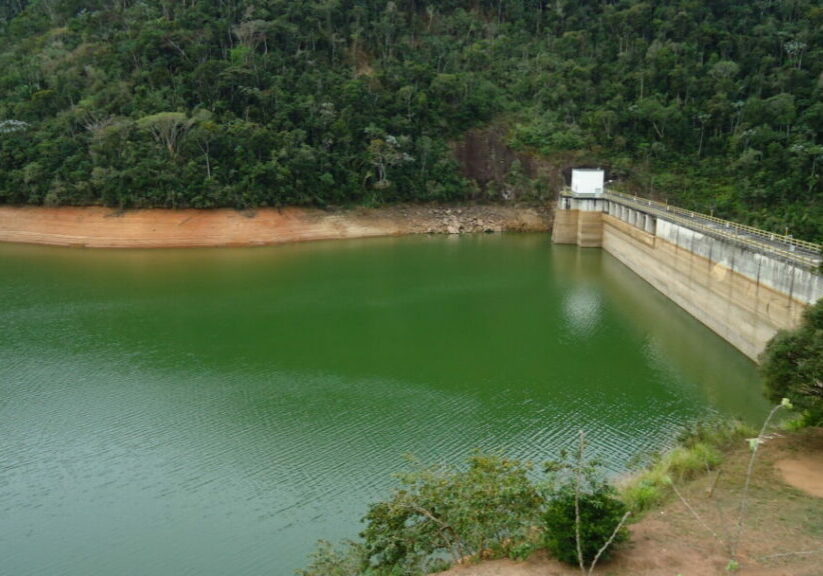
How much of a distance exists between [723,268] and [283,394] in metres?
17.9

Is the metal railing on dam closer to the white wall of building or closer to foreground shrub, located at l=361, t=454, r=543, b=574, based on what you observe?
the white wall of building

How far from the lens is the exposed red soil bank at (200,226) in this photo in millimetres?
44938

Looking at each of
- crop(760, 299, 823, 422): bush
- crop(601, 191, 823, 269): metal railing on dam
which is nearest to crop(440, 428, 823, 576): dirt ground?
crop(760, 299, 823, 422): bush

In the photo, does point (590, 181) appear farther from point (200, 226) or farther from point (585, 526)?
point (585, 526)

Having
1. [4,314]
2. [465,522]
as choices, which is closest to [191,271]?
[4,314]

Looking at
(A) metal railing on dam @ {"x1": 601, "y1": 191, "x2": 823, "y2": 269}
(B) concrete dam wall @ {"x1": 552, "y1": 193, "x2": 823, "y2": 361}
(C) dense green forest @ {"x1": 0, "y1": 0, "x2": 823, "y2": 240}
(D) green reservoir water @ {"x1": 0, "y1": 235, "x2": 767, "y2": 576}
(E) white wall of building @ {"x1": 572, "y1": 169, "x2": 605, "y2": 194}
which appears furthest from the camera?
(C) dense green forest @ {"x1": 0, "y1": 0, "x2": 823, "y2": 240}

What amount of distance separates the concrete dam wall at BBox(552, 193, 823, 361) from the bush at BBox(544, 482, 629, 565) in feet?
43.8

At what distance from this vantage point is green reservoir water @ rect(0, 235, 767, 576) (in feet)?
43.3

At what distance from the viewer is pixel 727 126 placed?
53156 mm

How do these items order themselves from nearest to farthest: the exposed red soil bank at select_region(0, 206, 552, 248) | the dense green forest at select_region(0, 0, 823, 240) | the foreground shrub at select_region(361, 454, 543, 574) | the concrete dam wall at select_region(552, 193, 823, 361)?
the foreground shrub at select_region(361, 454, 543, 574)
the concrete dam wall at select_region(552, 193, 823, 361)
the exposed red soil bank at select_region(0, 206, 552, 248)
the dense green forest at select_region(0, 0, 823, 240)

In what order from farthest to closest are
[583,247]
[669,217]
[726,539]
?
[583,247]
[669,217]
[726,539]

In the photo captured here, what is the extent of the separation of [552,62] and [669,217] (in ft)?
117

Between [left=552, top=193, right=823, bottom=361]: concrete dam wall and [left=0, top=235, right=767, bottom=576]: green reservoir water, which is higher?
[left=552, top=193, right=823, bottom=361]: concrete dam wall

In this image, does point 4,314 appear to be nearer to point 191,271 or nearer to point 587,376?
point 191,271
